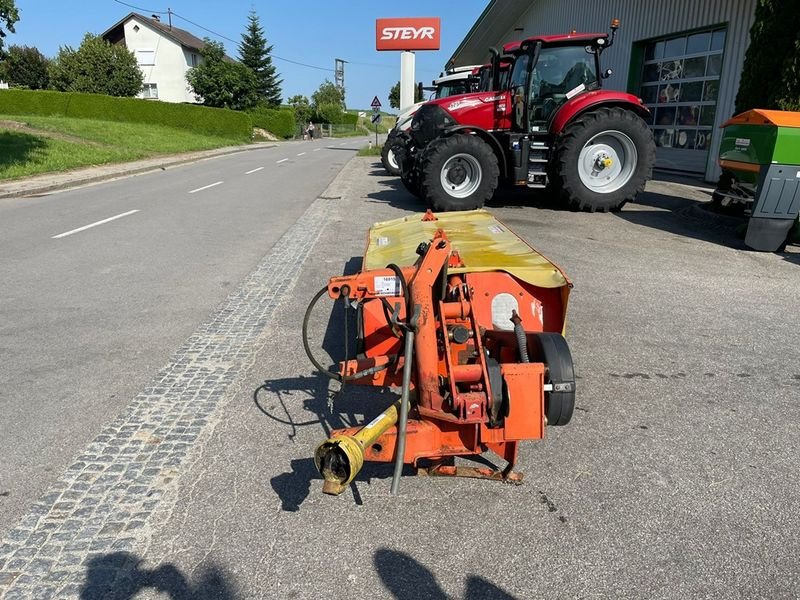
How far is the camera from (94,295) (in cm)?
608

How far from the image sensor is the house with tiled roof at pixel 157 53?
188 feet

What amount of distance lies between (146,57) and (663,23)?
5502 centimetres

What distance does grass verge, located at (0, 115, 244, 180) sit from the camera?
18844 mm

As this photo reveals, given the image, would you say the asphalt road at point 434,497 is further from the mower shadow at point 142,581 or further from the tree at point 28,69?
the tree at point 28,69

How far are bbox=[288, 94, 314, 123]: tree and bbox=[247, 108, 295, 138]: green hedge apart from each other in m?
7.06

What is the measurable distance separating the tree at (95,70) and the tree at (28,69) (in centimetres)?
737

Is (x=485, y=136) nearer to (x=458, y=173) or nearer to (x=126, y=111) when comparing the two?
(x=458, y=173)

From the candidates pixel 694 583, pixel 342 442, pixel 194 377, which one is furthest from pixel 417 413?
pixel 194 377

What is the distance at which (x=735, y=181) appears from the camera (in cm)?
867

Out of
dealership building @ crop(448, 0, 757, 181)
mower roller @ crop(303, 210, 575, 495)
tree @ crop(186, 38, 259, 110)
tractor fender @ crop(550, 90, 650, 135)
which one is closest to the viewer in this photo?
mower roller @ crop(303, 210, 575, 495)

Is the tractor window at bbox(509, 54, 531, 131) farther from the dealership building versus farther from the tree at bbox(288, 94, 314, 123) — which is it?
the tree at bbox(288, 94, 314, 123)

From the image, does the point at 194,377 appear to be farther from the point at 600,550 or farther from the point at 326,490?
the point at 600,550

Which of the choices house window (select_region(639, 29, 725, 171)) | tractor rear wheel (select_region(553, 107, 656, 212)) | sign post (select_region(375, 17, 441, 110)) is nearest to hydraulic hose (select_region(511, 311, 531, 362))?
tractor rear wheel (select_region(553, 107, 656, 212))

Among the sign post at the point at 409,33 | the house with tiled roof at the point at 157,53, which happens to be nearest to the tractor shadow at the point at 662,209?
the sign post at the point at 409,33
